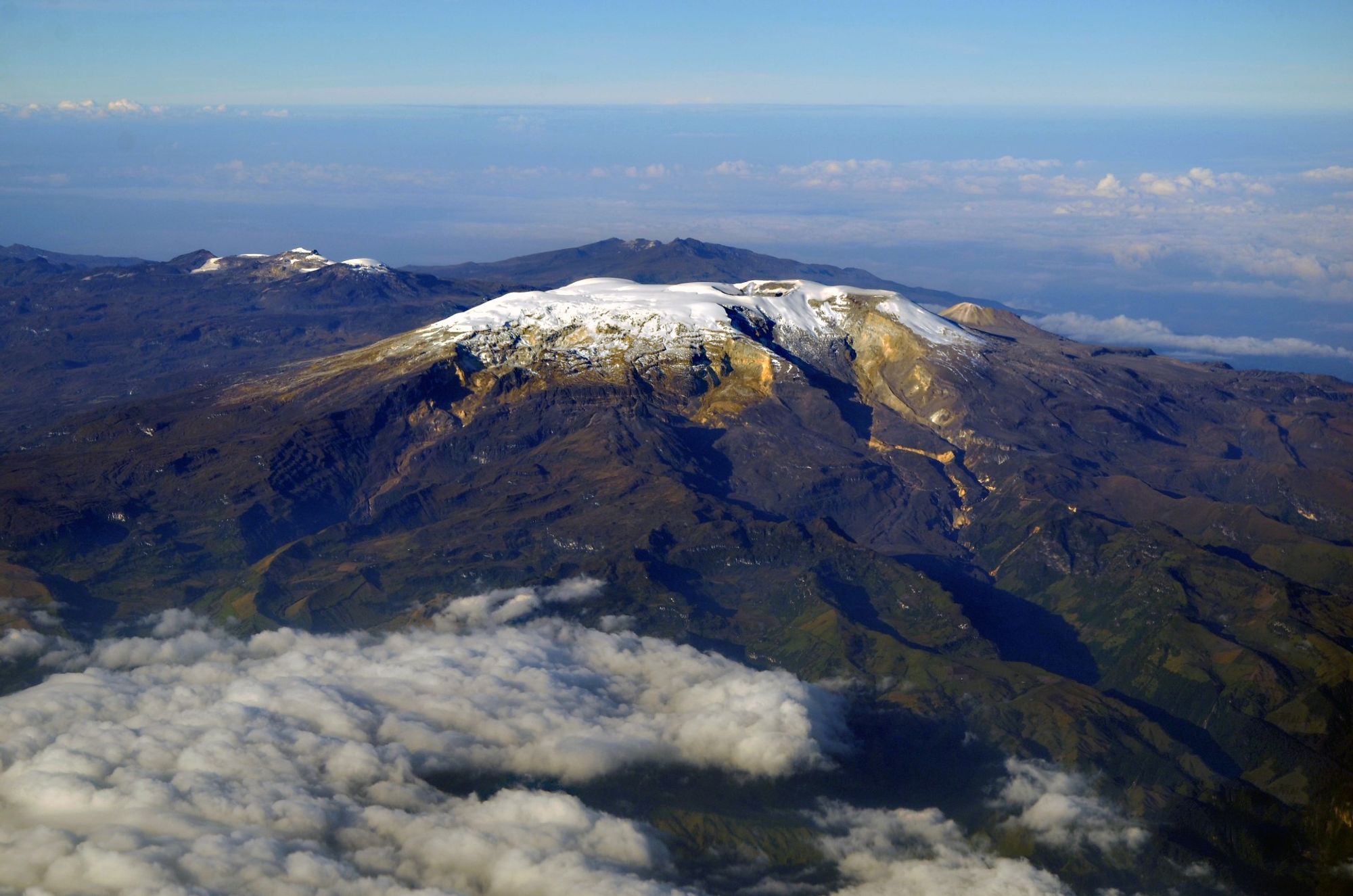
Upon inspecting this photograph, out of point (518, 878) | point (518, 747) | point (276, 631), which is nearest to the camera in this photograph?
point (518, 878)

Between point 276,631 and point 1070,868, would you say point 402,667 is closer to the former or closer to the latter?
point 276,631

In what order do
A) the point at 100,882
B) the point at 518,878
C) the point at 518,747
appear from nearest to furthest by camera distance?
1. the point at 100,882
2. the point at 518,878
3. the point at 518,747

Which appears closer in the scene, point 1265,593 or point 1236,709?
point 1236,709

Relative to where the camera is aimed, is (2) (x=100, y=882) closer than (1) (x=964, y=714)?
Yes

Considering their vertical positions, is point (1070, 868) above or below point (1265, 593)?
below

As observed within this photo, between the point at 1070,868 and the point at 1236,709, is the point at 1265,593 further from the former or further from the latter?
Result: the point at 1070,868

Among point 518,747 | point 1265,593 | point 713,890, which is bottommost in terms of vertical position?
point 713,890

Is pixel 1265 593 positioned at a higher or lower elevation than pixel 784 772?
higher

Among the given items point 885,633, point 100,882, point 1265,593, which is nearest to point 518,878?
point 100,882

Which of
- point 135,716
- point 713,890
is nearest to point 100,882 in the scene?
point 135,716
